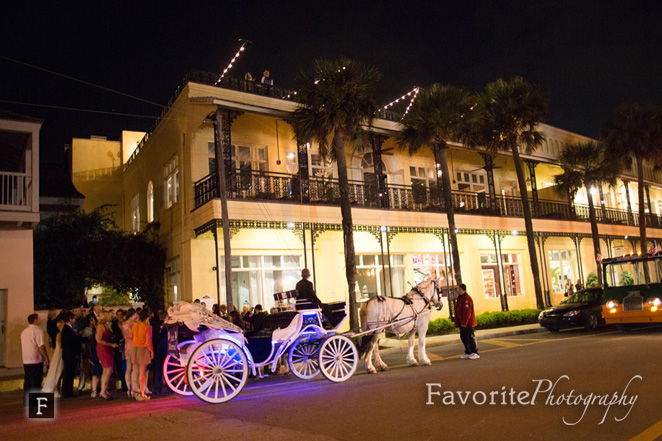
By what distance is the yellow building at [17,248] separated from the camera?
→ 14555mm

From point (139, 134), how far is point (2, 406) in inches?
822

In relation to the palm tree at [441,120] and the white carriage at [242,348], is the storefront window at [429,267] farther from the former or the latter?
the white carriage at [242,348]

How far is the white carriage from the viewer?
26.3ft

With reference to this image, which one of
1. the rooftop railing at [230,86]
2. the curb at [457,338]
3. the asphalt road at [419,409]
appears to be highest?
the rooftop railing at [230,86]

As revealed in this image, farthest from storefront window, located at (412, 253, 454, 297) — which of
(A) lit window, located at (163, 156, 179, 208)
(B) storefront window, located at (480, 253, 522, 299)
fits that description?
(A) lit window, located at (163, 156, 179, 208)

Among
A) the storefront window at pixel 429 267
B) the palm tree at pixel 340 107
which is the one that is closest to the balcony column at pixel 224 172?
the palm tree at pixel 340 107

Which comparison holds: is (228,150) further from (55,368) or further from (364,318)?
(55,368)

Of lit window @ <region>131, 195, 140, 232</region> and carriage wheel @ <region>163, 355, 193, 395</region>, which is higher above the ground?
lit window @ <region>131, 195, 140, 232</region>

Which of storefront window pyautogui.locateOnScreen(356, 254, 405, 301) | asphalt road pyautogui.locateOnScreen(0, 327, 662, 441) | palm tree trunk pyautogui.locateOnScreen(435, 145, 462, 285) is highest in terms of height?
palm tree trunk pyautogui.locateOnScreen(435, 145, 462, 285)

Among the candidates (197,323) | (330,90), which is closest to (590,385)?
(197,323)

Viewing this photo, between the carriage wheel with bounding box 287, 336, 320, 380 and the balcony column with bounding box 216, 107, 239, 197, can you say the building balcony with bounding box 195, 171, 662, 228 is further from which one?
the carriage wheel with bounding box 287, 336, 320, 380

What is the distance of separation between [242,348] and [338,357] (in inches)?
74.8

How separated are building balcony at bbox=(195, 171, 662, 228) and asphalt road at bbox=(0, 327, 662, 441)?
30.5ft

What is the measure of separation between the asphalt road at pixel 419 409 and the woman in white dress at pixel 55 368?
1.72ft
